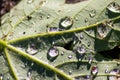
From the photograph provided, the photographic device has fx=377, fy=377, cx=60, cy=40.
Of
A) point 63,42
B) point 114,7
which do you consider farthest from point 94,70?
point 114,7

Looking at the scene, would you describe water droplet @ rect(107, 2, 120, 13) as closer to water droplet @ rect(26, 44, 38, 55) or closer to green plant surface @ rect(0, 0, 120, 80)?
green plant surface @ rect(0, 0, 120, 80)

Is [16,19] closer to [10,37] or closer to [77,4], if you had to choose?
[10,37]

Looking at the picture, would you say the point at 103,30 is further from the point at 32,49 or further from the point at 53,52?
the point at 32,49

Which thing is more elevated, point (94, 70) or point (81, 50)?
point (81, 50)

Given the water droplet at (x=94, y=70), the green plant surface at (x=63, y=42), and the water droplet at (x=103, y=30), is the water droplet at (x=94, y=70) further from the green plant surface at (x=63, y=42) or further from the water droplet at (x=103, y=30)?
the water droplet at (x=103, y=30)

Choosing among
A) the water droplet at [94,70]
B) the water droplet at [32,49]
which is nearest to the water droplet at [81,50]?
the water droplet at [94,70]

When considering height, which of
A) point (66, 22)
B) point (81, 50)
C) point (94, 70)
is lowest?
point (94, 70)

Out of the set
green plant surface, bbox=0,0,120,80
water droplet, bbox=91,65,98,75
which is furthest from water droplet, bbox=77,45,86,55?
water droplet, bbox=91,65,98,75

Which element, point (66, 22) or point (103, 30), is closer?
point (103, 30)
